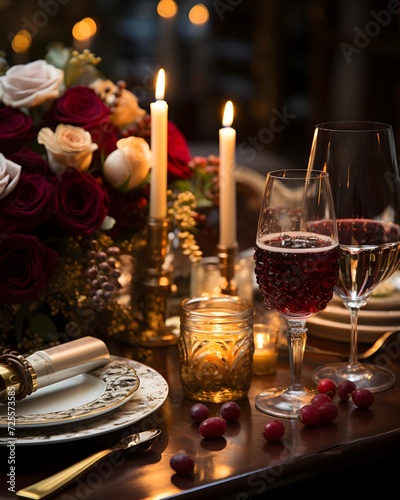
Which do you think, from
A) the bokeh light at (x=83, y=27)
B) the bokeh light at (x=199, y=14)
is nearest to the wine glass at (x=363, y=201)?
the bokeh light at (x=199, y=14)

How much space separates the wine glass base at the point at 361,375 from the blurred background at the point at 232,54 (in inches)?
111

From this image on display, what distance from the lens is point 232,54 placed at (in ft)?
20.2

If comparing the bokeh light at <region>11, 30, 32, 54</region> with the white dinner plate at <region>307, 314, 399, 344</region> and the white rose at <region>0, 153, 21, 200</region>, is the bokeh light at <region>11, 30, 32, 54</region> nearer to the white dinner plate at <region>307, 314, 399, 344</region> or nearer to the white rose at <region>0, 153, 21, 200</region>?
the white rose at <region>0, 153, 21, 200</region>

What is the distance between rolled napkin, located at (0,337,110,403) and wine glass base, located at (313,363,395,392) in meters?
0.35

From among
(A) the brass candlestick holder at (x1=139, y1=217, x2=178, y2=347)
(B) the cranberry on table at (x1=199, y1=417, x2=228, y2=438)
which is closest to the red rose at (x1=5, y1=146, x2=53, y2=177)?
(A) the brass candlestick holder at (x1=139, y1=217, x2=178, y2=347)

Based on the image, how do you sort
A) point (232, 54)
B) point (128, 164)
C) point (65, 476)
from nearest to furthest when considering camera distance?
point (65, 476), point (128, 164), point (232, 54)

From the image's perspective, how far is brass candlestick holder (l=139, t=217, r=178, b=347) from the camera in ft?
4.96

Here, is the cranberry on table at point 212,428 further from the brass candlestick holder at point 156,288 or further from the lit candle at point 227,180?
the lit candle at point 227,180

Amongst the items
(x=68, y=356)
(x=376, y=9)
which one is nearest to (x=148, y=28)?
(x=376, y=9)

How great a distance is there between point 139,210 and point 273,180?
422mm

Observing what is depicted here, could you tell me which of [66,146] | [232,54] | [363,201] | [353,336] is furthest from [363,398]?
[232,54]

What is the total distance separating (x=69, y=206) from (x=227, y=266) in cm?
33

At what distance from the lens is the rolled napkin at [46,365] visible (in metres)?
1.11

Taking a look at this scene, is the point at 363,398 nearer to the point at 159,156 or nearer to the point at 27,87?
the point at 159,156
